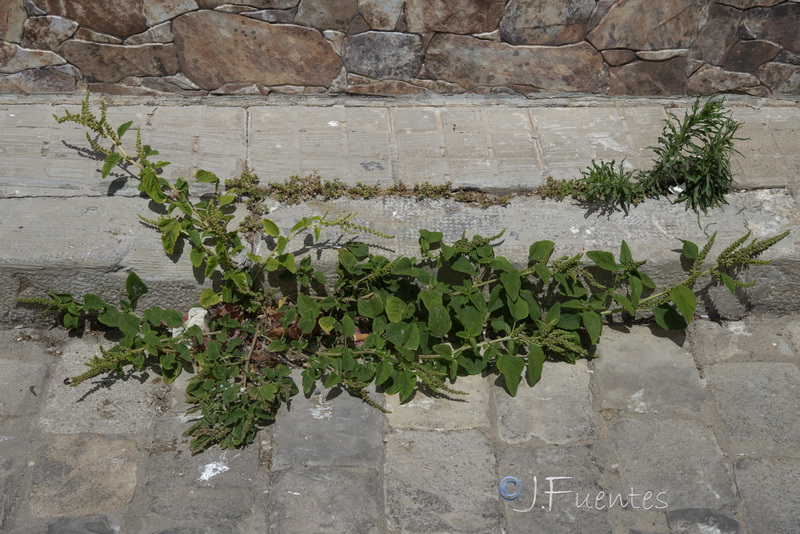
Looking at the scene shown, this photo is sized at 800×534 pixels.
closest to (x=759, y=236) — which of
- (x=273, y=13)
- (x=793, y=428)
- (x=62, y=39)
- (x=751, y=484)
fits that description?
(x=793, y=428)

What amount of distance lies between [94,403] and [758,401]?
2.59 m

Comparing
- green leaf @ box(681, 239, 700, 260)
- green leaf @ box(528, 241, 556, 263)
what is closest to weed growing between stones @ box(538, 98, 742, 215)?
green leaf @ box(681, 239, 700, 260)

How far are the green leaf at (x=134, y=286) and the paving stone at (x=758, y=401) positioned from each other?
2.31 meters

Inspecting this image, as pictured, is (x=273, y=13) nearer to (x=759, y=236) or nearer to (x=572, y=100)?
(x=572, y=100)

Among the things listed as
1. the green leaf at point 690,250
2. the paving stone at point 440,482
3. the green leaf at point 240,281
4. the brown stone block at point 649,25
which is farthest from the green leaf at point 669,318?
the green leaf at point 240,281

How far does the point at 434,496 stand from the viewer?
268cm

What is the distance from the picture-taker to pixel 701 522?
8.63 ft

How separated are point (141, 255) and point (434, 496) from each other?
1485 mm

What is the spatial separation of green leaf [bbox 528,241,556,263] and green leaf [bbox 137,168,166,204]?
60.3 inches

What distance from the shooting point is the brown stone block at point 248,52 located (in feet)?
12.1

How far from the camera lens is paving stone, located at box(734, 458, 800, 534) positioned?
263 centimetres

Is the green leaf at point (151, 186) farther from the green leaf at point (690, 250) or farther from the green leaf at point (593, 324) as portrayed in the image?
the green leaf at point (690, 250)

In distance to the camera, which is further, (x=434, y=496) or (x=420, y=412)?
(x=420, y=412)

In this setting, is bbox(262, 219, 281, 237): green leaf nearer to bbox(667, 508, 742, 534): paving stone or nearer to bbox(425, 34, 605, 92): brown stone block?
bbox(425, 34, 605, 92): brown stone block
